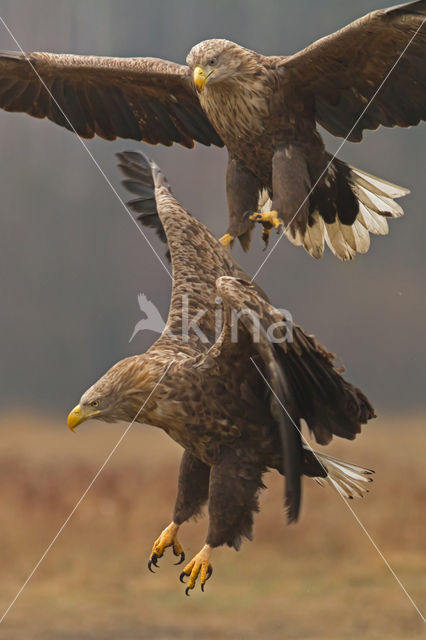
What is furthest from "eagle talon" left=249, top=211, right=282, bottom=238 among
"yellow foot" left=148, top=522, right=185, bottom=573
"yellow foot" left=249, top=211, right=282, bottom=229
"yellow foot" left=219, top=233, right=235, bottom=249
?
"yellow foot" left=148, top=522, right=185, bottom=573

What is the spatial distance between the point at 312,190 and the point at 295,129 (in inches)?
7.8

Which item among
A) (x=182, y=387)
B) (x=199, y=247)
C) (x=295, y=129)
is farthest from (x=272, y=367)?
(x=295, y=129)

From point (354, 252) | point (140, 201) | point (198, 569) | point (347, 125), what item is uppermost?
point (347, 125)

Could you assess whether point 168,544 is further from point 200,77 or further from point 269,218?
point 200,77

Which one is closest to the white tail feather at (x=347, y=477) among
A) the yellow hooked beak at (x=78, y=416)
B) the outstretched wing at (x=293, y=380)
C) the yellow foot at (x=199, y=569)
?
the outstretched wing at (x=293, y=380)

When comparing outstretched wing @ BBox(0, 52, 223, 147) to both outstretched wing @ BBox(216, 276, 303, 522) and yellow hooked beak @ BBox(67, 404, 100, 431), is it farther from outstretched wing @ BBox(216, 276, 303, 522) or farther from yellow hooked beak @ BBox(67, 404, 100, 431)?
yellow hooked beak @ BBox(67, 404, 100, 431)

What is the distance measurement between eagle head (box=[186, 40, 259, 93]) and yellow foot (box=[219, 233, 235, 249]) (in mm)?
489

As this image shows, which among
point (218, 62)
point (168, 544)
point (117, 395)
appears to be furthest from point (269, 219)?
point (168, 544)

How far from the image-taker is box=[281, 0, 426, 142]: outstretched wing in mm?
3051

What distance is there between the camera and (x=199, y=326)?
→ 308 cm

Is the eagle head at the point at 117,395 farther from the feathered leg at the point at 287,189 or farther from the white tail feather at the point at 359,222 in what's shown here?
the white tail feather at the point at 359,222

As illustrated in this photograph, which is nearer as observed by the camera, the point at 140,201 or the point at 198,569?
the point at 198,569

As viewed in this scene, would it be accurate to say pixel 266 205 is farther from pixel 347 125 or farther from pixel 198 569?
pixel 198 569

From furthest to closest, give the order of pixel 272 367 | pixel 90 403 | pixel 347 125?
pixel 347 125, pixel 90 403, pixel 272 367
